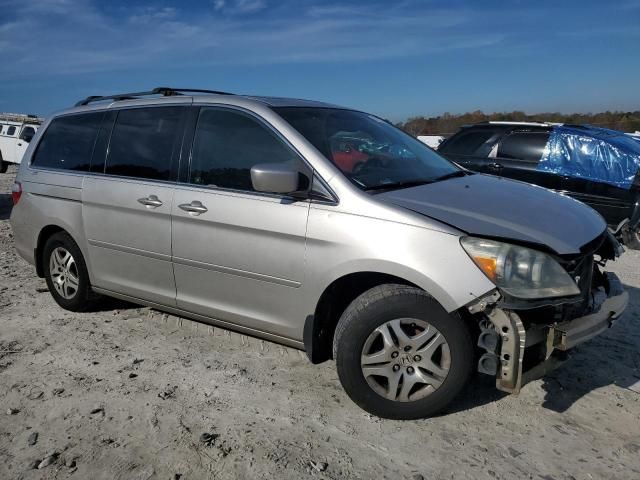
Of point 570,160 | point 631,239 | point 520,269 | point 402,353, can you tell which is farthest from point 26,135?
point 520,269

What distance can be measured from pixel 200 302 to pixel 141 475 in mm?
1362

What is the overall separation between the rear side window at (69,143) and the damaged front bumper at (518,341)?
337 centimetres

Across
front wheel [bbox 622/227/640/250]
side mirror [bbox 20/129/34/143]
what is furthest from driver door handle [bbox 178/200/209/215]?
side mirror [bbox 20/129/34/143]

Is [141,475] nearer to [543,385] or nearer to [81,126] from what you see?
[543,385]

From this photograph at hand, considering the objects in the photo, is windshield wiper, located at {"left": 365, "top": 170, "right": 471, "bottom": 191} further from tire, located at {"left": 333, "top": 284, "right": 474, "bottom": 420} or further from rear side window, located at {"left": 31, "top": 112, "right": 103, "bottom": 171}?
rear side window, located at {"left": 31, "top": 112, "right": 103, "bottom": 171}

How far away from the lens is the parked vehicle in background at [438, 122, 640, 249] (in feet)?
24.6

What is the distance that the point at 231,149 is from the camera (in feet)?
11.8

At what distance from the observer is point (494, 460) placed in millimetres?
2715

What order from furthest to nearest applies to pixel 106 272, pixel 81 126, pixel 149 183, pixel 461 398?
pixel 81 126 < pixel 106 272 < pixel 149 183 < pixel 461 398

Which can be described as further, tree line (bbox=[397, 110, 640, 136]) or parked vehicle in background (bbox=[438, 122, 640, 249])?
tree line (bbox=[397, 110, 640, 136])

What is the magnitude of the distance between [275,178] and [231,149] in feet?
2.32

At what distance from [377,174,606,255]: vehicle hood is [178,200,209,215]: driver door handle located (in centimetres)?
120

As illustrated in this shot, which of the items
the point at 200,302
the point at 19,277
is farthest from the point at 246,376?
the point at 19,277

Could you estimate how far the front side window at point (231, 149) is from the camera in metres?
3.44
